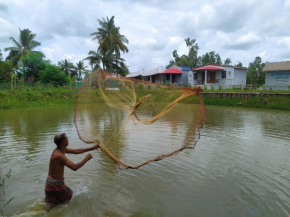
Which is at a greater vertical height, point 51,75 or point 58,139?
point 51,75

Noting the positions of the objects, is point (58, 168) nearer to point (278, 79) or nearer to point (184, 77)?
point (278, 79)

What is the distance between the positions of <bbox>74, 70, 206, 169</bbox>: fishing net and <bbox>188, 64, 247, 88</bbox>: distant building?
70.3ft

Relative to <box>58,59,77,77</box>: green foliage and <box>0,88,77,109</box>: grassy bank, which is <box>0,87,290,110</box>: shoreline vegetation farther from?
<box>58,59,77,77</box>: green foliage

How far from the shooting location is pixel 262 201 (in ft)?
15.2

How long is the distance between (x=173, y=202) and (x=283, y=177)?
298 centimetres

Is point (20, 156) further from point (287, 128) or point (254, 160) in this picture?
point (287, 128)

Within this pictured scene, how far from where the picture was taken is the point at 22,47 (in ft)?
119

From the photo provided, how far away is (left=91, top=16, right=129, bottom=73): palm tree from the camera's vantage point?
110ft

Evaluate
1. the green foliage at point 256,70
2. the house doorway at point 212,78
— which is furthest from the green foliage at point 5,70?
the green foliage at point 256,70

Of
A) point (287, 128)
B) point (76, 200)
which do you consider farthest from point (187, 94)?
point (287, 128)

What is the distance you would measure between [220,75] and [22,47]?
30.1 meters

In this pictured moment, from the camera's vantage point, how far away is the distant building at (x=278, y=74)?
26919 millimetres

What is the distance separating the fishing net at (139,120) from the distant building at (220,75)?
21.4 m

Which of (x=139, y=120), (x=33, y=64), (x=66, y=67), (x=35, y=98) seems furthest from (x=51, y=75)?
(x=139, y=120)
